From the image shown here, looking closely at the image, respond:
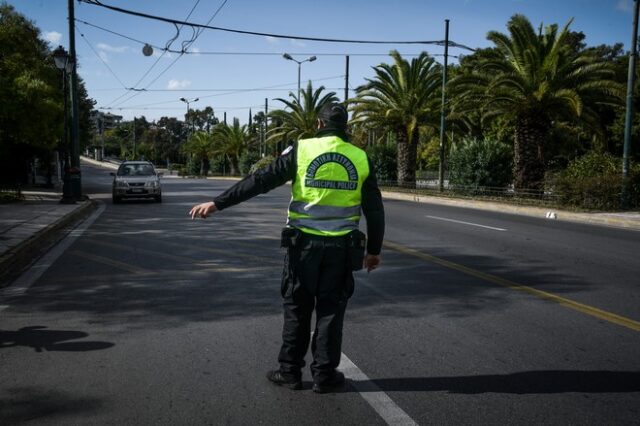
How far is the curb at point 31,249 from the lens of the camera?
7.49 metres

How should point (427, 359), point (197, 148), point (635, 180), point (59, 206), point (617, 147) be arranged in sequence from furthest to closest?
point (197, 148) < point (617, 147) < point (635, 180) < point (59, 206) < point (427, 359)

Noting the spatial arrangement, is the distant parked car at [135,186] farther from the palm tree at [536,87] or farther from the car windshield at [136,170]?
the palm tree at [536,87]

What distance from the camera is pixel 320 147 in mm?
3588

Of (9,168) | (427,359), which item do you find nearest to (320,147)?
(427,359)

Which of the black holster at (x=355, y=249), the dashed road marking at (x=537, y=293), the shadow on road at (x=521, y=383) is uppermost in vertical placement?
the black holster at (x=355, y=249)

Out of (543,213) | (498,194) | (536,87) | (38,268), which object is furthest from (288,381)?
(498,194)

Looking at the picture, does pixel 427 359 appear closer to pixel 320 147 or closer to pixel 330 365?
pixel 330 365

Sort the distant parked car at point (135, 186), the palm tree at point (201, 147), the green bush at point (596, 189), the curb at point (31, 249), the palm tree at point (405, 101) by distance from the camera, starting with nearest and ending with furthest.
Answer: the curb at point (31, 249), the green bush at point (596, 189), the distant parked car at point (135, 186), the palm tree at point (405, 101), the palm tree at point (201, 147)

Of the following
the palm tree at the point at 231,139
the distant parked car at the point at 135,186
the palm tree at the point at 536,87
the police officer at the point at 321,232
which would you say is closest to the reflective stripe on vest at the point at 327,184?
the police officer at the point at 321,232

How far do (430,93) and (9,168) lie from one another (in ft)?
74.5

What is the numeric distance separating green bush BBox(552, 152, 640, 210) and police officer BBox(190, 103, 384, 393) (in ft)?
56.1

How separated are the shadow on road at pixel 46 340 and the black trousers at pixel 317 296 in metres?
1.71

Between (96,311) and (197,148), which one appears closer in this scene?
(96,311)

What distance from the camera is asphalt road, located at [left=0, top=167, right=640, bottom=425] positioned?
11.0ft
